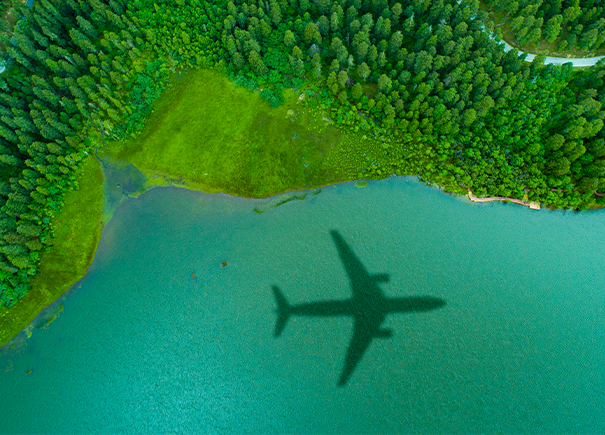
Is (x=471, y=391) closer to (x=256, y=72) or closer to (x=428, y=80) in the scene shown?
(x=428, y=80)

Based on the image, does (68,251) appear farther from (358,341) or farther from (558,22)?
(558,22)

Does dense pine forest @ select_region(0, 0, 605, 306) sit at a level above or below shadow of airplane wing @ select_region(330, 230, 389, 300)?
above

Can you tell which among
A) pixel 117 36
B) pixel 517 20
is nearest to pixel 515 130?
pixel 517 20

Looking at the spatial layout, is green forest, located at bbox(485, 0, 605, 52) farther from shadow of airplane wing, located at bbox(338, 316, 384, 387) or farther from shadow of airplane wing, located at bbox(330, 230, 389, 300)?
shadow of airplane wing, located at bbox(338, 316, 384, 387)

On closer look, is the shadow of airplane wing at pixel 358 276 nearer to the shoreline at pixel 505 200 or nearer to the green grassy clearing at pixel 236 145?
the green grassy clearing at pixel 236 145

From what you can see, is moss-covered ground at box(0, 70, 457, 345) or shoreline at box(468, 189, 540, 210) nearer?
shoreline at box(468, 189, 540, 210)

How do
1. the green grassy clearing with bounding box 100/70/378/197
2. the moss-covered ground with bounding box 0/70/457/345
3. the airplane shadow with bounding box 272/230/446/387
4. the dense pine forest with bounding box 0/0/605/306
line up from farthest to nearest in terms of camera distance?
the green grassy clearing with bounding box 100/70/378/197
the moss-covered ground with bounding box 0/70/457/345
the dense pine forest with bounding box 0/0/605/306
the airplane shadow with bounding box 272/230/446/387

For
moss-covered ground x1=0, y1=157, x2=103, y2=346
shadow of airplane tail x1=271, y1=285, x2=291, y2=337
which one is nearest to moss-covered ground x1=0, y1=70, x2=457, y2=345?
moss-covered ground x1=0, y1=157, x2=103, y2=346

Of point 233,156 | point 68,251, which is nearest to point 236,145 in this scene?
point 233,156
